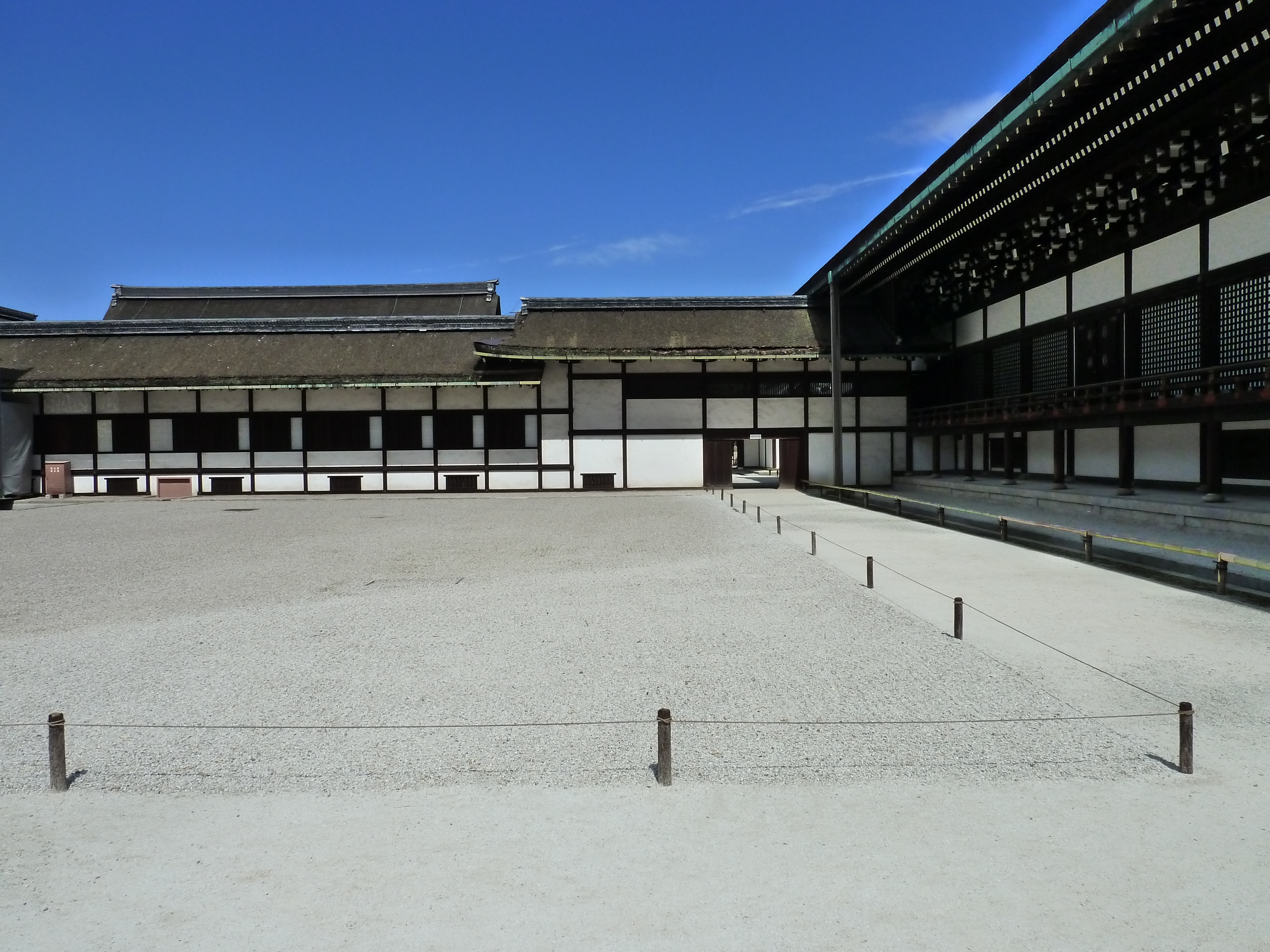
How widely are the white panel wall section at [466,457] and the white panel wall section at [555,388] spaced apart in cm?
296

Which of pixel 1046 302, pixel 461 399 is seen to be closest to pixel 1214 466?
pixel 1046 302

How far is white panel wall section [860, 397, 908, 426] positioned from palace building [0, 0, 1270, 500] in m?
0.11

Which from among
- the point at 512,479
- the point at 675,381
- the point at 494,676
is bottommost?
the point at 494,676

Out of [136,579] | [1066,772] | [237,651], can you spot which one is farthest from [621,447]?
[1066,772]

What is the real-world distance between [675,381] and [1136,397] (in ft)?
47.8

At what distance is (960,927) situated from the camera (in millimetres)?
2896

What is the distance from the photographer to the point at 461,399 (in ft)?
86.5

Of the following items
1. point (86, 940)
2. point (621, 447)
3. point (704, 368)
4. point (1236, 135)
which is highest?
point (1236, 135)

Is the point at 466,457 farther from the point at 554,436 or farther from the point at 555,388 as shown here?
the point at 555,388

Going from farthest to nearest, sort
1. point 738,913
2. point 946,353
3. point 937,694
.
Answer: point 946,353 < point 937,694 < point 738,913

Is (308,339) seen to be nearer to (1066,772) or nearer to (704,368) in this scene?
(704,368)

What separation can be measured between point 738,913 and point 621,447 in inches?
944

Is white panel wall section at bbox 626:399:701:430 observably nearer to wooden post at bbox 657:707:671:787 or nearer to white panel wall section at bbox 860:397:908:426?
white panel wall section at bbox 860:397:908:426

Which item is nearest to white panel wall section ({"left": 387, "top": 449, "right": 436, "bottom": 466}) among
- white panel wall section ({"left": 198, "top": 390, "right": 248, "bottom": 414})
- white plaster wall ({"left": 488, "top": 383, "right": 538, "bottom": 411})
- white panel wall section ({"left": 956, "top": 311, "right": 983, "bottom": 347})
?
white plaster wall ({"left": 488, "top": 383, "right": 538, "bottom": 411})
